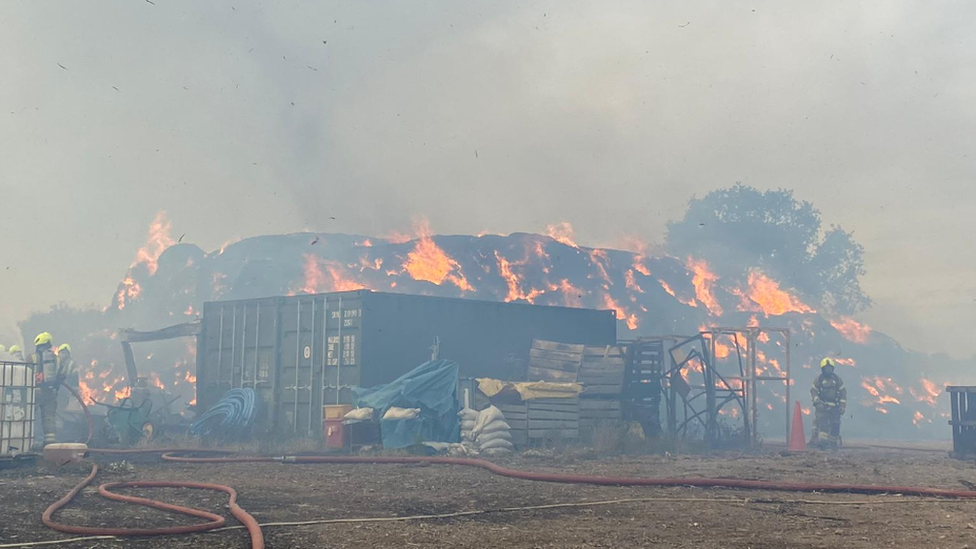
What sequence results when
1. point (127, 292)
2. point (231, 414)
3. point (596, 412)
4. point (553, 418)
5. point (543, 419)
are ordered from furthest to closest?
point (127, 292)
point (231, 414)
point (596, 412)
point (553, 418)
point (543, 419)

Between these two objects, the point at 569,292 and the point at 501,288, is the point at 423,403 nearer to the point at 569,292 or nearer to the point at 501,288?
the point at 501,288

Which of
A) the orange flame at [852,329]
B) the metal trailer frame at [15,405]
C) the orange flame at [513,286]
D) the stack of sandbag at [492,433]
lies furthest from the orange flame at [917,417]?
the metal trailer frame at [15,405]

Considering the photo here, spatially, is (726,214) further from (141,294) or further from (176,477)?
(176,477)

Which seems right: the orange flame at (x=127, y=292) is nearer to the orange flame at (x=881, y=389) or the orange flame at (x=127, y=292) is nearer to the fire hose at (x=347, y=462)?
the fire hose at (x=347, y=462)

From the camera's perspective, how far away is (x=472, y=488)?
36.8 ft

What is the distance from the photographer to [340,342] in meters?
21.1

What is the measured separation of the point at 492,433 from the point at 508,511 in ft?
29.5

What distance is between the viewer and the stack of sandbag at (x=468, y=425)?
17.9 metres

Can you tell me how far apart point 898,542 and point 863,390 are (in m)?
34.9

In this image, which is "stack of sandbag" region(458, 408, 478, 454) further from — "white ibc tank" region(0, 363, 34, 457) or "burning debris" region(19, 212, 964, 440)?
"burning debris" region(19, 212, 964, 440)

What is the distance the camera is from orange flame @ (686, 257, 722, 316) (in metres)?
41.9

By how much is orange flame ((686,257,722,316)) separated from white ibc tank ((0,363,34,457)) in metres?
32.4

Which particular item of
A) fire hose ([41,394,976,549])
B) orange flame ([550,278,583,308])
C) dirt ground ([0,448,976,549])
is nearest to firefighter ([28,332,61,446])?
fire hose ([41,394,976,549])

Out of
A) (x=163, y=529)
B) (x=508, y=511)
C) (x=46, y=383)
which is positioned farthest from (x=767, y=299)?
(x=163, y=529)
